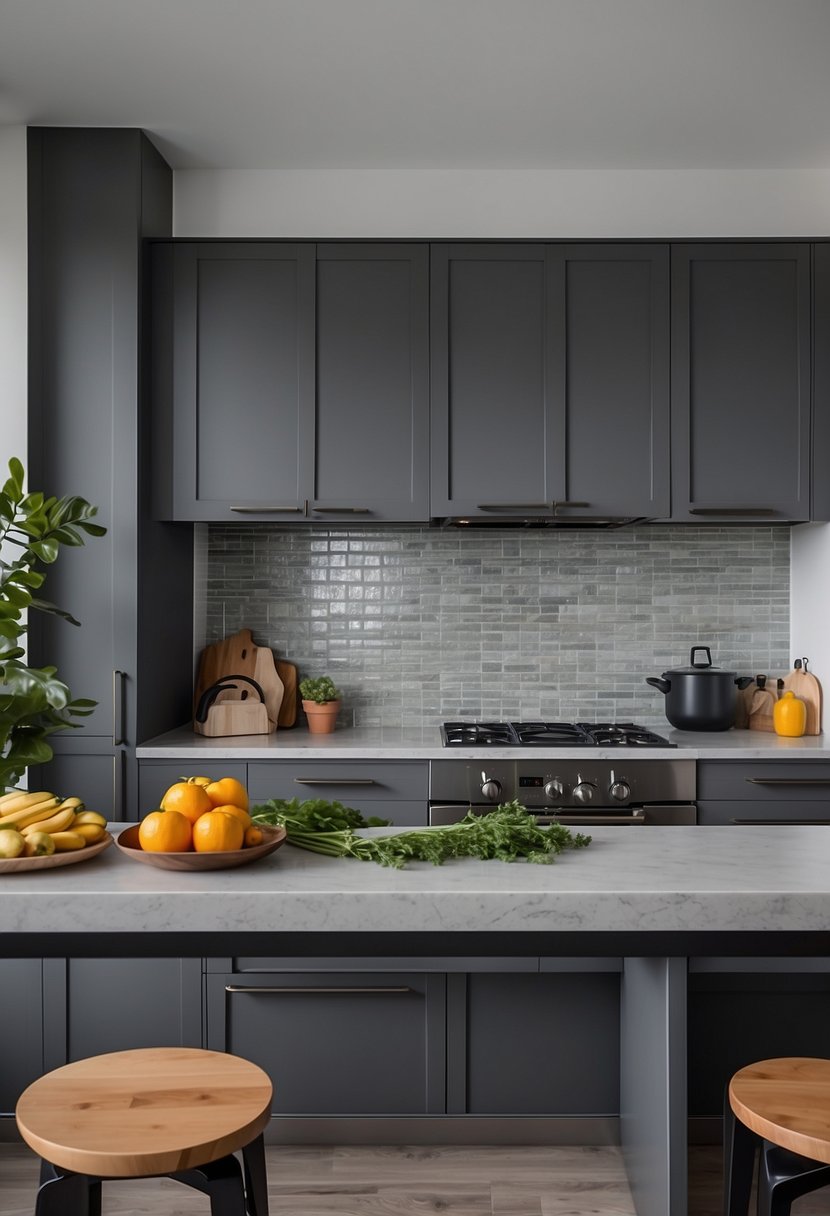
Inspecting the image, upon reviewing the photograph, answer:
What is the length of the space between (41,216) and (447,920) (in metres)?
2.73

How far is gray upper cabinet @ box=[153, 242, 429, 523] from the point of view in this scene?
10.8 ft

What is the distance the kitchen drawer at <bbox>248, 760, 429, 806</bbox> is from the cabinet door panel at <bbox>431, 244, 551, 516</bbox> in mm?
896

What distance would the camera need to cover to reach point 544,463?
10.9 feet

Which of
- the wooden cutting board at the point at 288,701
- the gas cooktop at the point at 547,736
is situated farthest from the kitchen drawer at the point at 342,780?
the wooden cutting board at the point at 288,701

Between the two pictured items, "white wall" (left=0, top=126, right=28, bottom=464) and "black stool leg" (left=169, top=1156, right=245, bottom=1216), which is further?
"white wall" (left=0, top=126, right=28, bottom=464)

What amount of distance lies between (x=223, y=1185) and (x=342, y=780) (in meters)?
1.67

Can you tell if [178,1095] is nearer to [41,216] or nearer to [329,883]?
[329,883]

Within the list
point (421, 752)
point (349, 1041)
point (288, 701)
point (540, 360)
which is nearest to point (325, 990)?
point (349, 1041)

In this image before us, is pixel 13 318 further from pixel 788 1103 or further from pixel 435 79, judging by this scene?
pixel 788 1103

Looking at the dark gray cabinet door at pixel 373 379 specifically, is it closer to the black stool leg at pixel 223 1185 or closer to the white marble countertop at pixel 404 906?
the white marble countertop at pixel 404 906

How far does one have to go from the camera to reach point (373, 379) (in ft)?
10.9

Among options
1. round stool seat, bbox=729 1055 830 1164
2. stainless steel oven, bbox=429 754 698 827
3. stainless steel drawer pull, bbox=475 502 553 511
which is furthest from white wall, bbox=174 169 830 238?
round stool seat, bbox=729 1055 830 1164

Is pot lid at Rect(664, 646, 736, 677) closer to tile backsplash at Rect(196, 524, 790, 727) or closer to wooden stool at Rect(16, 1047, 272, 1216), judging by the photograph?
tile backsplash at Rect(196, 524, 790, 727)

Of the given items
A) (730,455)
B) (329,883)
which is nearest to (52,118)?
(730,455)
